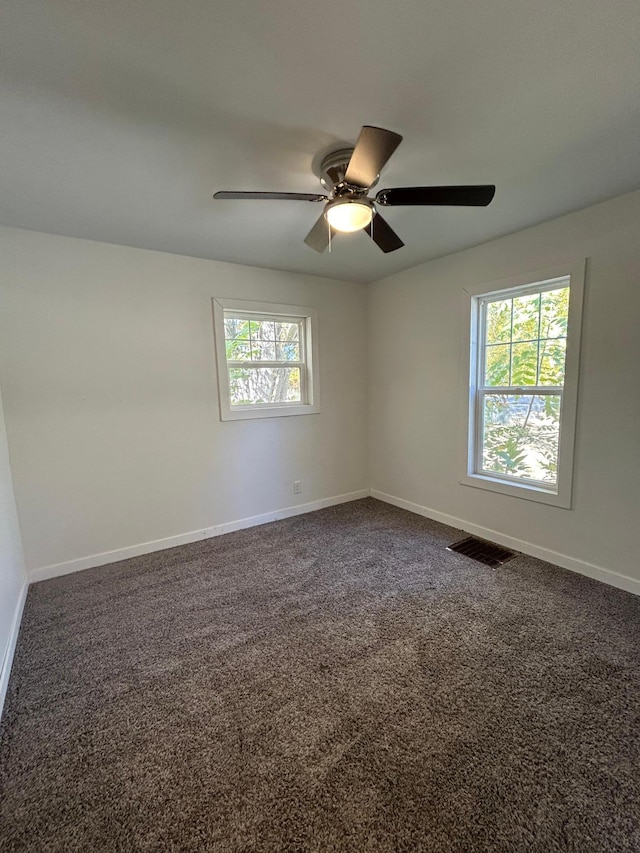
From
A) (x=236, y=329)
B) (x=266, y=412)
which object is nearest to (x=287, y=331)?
(x=236, y=329)

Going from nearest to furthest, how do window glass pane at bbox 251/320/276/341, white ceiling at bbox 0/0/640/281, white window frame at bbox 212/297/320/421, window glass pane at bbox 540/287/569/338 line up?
white ceiling at bbox 0/0/640/281
window glass pane at bbox 540/287/569/338
white window frame at bbox 212/297/320/421
window glass pane at bbox 251/320/276/341

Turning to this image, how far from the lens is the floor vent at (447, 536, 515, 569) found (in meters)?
2.71

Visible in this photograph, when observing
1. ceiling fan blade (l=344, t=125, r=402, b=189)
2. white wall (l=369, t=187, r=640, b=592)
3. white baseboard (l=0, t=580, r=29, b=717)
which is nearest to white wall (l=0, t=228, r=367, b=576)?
white baseboard (l=0, t=580, r=29, b=717)

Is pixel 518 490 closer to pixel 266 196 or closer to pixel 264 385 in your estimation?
pixel 264 385

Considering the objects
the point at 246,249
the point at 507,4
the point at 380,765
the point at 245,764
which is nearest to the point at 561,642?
the point at 380,765

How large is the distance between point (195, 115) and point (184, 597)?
256 cm

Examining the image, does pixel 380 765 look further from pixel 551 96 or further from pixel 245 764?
pixel 551 96

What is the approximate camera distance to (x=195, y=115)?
4.64 ft

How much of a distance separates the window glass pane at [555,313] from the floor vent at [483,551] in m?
1.69

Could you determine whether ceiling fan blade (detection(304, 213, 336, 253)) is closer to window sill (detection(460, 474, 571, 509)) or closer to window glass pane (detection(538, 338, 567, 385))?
window glass pane (detection(538, 338, 567, 385))

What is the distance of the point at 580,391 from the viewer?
2418mm

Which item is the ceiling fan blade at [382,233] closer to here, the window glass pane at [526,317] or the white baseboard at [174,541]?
the window glass pane at [526,317]

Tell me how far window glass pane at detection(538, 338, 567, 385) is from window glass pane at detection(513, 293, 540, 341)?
13cm

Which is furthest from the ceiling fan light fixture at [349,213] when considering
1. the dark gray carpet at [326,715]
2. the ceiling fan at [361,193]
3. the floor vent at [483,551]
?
the floor vent at [483,551]
